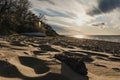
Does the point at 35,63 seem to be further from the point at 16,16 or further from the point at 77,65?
the point at 16,16

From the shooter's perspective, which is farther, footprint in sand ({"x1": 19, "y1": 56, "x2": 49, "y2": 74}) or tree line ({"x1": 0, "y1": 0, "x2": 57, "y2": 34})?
tree line ({"x1": 0, "y1": 0, "x2": 57, "y2": 34})

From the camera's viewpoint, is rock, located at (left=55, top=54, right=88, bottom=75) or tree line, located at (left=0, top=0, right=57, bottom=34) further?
tree line, located at (left=0, top=0, right=57, bottom=34)

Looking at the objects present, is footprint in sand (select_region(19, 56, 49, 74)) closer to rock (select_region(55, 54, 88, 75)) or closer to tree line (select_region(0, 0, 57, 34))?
rock (select_region(55, 54, 88, 75))

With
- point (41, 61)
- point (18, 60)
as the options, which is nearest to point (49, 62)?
point (41, 61)

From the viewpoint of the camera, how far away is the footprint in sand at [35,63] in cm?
454

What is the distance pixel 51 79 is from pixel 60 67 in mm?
687

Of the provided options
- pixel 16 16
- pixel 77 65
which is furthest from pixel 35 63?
→ pixel 16 16

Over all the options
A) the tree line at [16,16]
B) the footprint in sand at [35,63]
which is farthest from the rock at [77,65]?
the tree line at [16,16]

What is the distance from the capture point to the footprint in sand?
4.54 m

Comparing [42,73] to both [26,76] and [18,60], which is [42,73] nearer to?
[26,76]

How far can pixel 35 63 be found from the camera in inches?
202

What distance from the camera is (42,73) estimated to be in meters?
4.34

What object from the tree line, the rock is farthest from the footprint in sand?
the tree line

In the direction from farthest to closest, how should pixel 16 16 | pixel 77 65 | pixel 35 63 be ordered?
pixel 16 16 < pixel 35 63 < pixel 77 65
